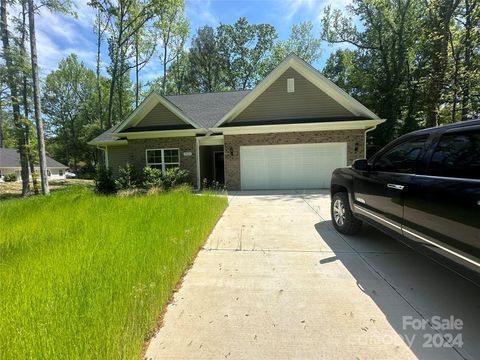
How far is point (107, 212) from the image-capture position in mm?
7047

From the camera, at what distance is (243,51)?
36.5 metres

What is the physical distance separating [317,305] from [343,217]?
114 inches

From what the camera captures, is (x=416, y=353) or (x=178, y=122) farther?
(x=178, y=122)

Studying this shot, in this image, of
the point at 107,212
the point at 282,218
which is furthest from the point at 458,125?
the point at 107,212

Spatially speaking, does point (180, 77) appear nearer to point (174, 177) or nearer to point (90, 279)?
point (174, 177)

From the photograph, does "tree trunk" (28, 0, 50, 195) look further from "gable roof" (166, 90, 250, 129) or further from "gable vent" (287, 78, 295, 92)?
"gable vent" (287, 78, 295, 92)

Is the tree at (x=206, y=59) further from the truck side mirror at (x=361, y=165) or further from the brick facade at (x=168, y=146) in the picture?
the truck side mirror at (x=361, y=165)

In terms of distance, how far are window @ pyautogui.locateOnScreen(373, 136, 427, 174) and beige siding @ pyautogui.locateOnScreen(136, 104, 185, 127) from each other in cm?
1117

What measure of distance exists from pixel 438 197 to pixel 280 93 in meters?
11.1

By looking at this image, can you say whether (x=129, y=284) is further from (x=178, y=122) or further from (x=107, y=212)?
(x=178, y=122)

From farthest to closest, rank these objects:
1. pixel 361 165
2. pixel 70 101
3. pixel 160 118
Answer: pixel 70 101 < pixel 160 118 < pixel 361 165

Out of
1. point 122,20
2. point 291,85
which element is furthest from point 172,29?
point 291,85

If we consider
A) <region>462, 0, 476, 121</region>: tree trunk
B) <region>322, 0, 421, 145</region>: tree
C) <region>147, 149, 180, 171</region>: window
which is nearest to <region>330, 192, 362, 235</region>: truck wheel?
<region>147, 149, 180, 171</region>: window

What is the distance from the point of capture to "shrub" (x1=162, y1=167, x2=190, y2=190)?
12859mm
